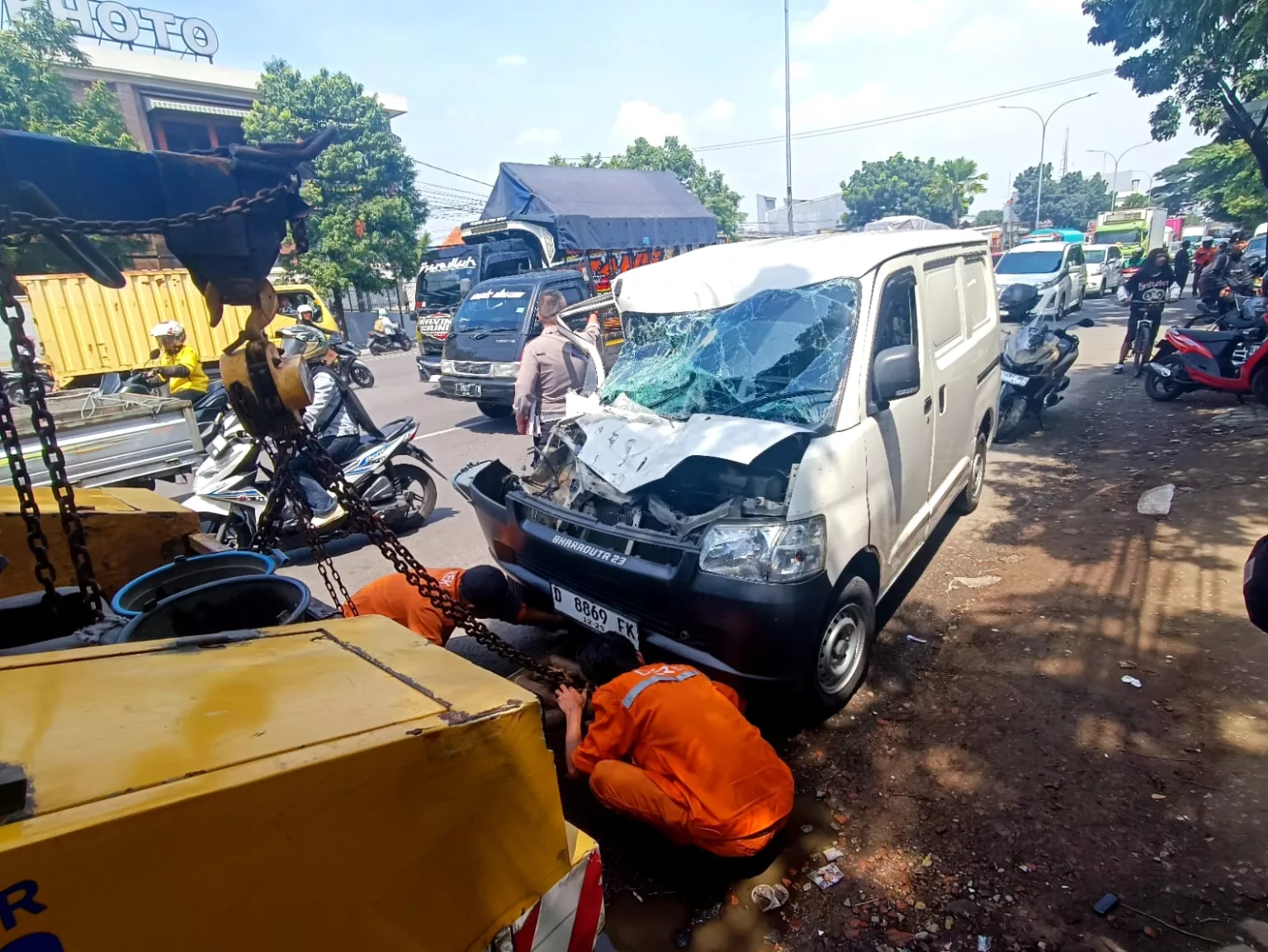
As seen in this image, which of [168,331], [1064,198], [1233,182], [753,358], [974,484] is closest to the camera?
[753,358]

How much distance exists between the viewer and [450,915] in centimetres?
129

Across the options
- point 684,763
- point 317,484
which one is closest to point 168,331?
point 317,484

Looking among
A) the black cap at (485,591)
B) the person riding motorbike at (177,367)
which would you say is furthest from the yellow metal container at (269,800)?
the person riding motorbike at (177,367)

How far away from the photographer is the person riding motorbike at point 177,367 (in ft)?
25.9

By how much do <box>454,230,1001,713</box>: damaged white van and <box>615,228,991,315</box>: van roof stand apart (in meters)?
0.01

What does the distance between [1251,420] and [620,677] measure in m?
7.62

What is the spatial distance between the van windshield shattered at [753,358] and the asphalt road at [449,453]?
1113 millimetres

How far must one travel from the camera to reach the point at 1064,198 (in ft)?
202

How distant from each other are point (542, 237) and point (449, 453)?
7.78 m

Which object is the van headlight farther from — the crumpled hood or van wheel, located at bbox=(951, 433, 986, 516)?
van wheel, located at bbox=(951, 433, 986, 516)

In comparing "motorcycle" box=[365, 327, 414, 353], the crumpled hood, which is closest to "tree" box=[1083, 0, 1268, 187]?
the crumpled hood

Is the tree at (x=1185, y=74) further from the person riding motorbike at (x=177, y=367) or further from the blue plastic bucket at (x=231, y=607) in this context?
the person riding motorbike at (x=177, y=367)

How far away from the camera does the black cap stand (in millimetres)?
3184

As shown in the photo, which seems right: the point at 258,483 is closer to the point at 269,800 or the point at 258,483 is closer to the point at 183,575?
the point at 183,575
